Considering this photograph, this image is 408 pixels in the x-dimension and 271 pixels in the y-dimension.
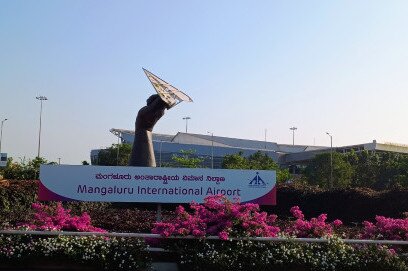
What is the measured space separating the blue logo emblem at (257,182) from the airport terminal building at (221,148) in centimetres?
7674

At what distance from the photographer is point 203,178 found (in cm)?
1314

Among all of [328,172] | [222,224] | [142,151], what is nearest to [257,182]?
[222,224]

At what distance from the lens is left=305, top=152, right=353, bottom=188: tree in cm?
5625

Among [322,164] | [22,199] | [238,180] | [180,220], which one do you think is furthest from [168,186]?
[322,164]

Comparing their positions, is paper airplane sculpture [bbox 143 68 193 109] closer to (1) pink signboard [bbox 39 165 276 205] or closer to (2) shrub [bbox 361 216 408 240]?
(1) pink signboard [bbox 39 165 276 205]

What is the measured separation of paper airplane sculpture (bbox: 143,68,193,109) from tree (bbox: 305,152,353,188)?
38.5 metres

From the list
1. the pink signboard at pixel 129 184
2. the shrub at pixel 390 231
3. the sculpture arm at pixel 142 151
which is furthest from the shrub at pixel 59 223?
the sculpture arm at pixel 142 151

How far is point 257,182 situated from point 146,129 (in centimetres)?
596

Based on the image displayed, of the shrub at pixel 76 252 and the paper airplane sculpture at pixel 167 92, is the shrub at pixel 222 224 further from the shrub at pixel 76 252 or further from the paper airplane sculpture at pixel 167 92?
the paper airplane sculpture at pixel 167 92

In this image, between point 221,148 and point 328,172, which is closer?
point 328,172

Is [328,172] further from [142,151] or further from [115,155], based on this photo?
[142,151]

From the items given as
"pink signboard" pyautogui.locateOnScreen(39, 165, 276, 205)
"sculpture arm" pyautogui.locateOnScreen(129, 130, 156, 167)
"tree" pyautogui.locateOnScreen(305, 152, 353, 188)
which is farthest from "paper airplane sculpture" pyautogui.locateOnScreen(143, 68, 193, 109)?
"tree" pyautogui.locateOnScreen(305, 152, 353, 188)

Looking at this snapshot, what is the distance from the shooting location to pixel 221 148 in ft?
384

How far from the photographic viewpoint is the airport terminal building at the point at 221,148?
101938 millimetres
